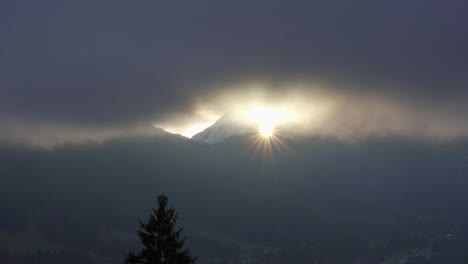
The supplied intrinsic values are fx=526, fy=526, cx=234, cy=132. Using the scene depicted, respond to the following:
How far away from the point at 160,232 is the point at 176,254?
104 inches

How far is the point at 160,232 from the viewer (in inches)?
1988

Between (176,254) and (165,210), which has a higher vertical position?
(165,210)

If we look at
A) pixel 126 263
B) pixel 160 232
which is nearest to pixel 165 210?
→ pixel 160 232

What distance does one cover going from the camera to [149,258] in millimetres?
49562

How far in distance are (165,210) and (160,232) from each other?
229 cm

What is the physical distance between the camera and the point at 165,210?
51.7m

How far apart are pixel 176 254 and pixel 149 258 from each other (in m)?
2.55

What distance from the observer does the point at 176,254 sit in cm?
4978

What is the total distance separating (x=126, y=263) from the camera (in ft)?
165

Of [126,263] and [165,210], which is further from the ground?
[165,210]

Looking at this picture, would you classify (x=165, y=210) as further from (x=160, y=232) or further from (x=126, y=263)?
(x=126, y=263)

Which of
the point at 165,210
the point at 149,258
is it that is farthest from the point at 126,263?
→ the point at 165,210

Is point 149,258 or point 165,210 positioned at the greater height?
point 165,210

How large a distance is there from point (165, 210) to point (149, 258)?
192 inches
